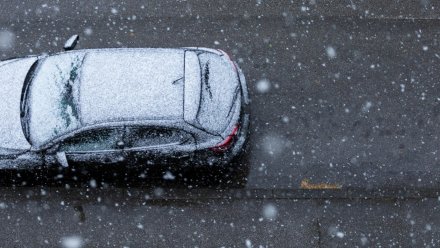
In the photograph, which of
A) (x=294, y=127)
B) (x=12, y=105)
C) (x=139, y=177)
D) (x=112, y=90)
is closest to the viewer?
(x=112, y=90)

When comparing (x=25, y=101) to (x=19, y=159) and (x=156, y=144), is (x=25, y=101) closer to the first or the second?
Result: (x=19, y=159)

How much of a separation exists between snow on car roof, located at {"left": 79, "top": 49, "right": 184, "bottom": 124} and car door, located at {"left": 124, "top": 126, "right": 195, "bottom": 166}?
242 mm

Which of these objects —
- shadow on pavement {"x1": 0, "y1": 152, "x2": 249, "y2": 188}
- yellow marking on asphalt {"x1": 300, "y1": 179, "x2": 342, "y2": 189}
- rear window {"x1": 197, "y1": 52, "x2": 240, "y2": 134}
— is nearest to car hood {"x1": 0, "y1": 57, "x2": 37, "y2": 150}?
shadow on pavement {"x1": 0, "y1": 152, "x2": 249, "y2": 188}

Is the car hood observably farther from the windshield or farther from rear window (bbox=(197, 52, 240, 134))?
rear window (bbox=(197, 52, 240, 134))

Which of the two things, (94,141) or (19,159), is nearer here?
(94,141)

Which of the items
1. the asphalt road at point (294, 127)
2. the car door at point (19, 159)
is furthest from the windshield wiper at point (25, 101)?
the asphalt road at point (294, 127)

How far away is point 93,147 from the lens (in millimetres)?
6816

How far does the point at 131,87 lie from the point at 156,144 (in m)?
0.84

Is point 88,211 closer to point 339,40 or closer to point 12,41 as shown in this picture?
point 12,41

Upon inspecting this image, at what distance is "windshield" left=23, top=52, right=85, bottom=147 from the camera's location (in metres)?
6.73

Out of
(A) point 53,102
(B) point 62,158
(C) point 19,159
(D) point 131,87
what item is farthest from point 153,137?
(C) point 19,159

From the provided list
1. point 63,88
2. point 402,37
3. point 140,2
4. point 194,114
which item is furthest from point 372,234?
point 140,2

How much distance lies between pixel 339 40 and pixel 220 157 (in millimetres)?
3456

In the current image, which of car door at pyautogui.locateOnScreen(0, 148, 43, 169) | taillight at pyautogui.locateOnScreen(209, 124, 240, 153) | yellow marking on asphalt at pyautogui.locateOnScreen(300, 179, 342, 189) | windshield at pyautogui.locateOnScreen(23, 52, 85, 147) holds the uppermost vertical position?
windshield at pyautogui.locateOnScreen(23, 52, 85, 147)
